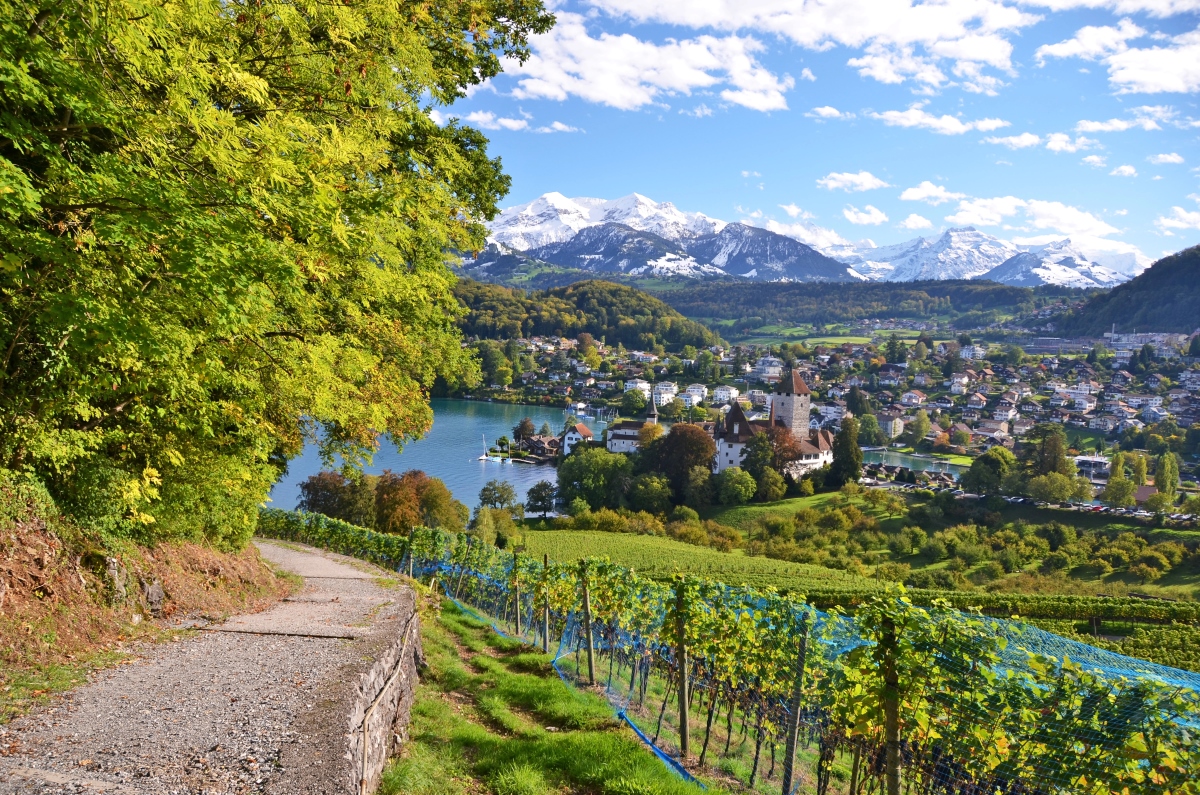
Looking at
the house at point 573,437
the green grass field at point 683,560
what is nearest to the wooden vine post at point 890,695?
the green grass field at point 683,560

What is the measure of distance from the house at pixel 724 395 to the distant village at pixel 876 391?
213 mm

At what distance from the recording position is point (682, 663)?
6.70m

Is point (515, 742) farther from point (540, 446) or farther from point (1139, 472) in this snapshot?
point (540, 446)

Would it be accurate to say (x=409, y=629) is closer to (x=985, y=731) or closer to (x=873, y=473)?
(x=985, y=731)

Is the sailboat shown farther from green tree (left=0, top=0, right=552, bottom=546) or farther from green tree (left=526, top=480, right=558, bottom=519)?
green tree (left=0, top=0, right=552, bottom=546)

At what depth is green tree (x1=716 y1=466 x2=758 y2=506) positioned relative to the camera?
62.3m

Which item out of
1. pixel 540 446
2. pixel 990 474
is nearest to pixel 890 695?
pixel 990 474

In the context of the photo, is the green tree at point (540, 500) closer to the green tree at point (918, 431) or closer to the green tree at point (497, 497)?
the green tree at point (497, 497)

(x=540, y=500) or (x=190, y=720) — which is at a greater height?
(x=190, y=720)

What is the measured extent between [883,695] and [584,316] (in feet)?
572

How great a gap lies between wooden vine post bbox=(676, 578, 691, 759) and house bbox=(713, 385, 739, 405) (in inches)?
5020

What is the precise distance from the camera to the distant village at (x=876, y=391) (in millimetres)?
85562

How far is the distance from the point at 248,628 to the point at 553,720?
3.59m

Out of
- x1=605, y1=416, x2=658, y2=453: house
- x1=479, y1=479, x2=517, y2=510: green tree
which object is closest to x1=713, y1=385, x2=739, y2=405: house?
x1=605, y1=416, x2=658, y2=453: house
